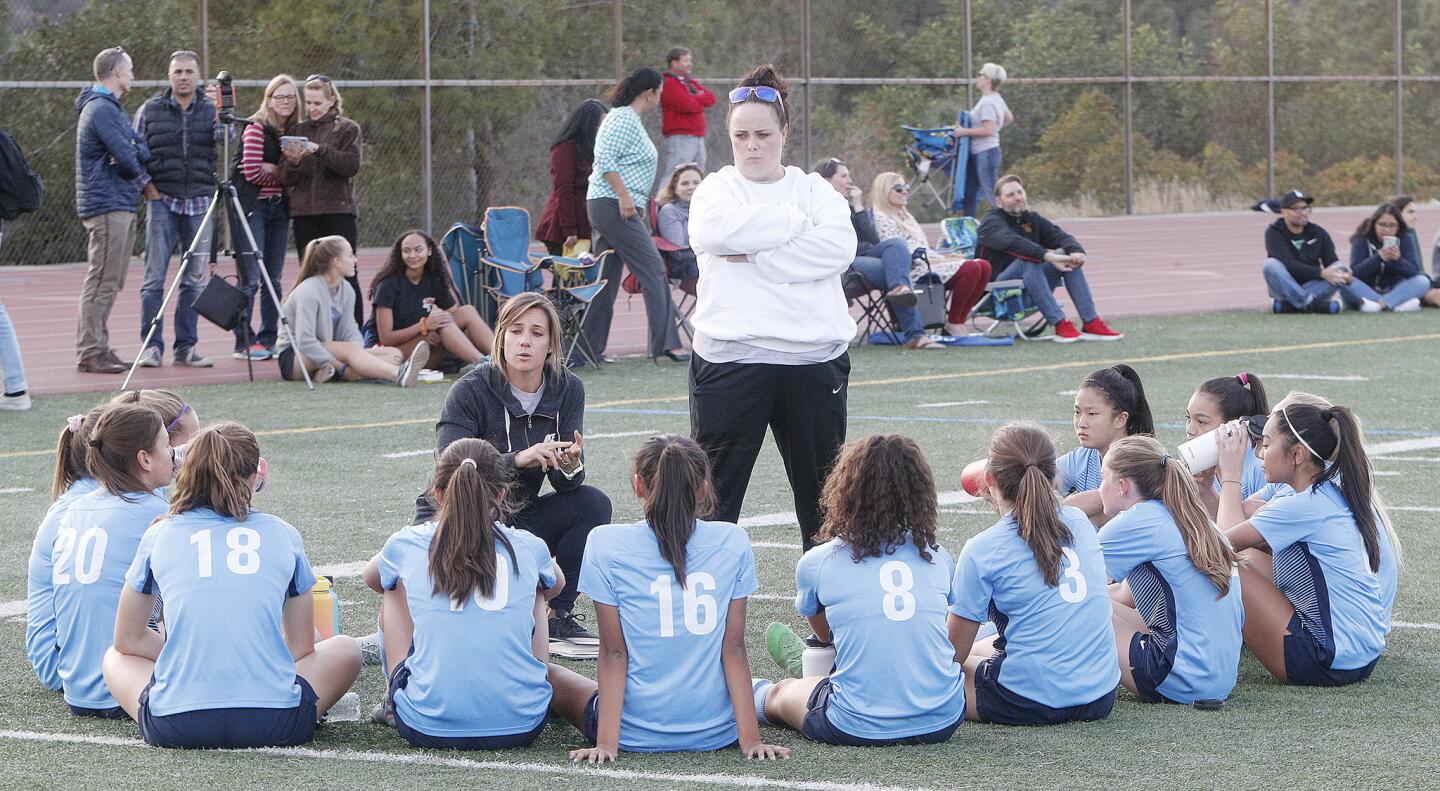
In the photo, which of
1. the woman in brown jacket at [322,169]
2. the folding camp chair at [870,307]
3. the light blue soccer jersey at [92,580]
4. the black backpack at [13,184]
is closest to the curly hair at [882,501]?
the light blue soccer jersey at [92,580]

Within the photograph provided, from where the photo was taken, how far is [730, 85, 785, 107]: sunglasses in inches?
234

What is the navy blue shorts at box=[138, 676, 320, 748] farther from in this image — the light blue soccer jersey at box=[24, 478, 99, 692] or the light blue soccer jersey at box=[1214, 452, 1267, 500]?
the light blue soccer jersey at box=[1214, 452, 1267, 500]

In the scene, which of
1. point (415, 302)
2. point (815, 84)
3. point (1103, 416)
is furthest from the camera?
point (815, 84)

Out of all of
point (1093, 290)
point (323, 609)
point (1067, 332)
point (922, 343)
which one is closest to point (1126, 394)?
point (323, 609)

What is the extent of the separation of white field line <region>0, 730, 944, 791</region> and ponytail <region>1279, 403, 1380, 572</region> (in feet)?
5.92

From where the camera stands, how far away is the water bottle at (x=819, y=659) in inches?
214

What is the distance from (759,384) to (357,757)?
5.77ft

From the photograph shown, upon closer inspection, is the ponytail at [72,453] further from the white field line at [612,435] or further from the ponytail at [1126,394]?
the white field line at [612,435]

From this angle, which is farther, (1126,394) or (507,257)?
(507,257)

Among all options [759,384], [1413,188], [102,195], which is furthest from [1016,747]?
[1413,188]

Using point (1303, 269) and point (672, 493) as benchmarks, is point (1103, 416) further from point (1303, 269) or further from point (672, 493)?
point (1303, 269)

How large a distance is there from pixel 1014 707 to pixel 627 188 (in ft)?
29.1

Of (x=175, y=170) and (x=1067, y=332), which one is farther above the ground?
Result: (x=175, y=170)

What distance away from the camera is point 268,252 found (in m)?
14.0
